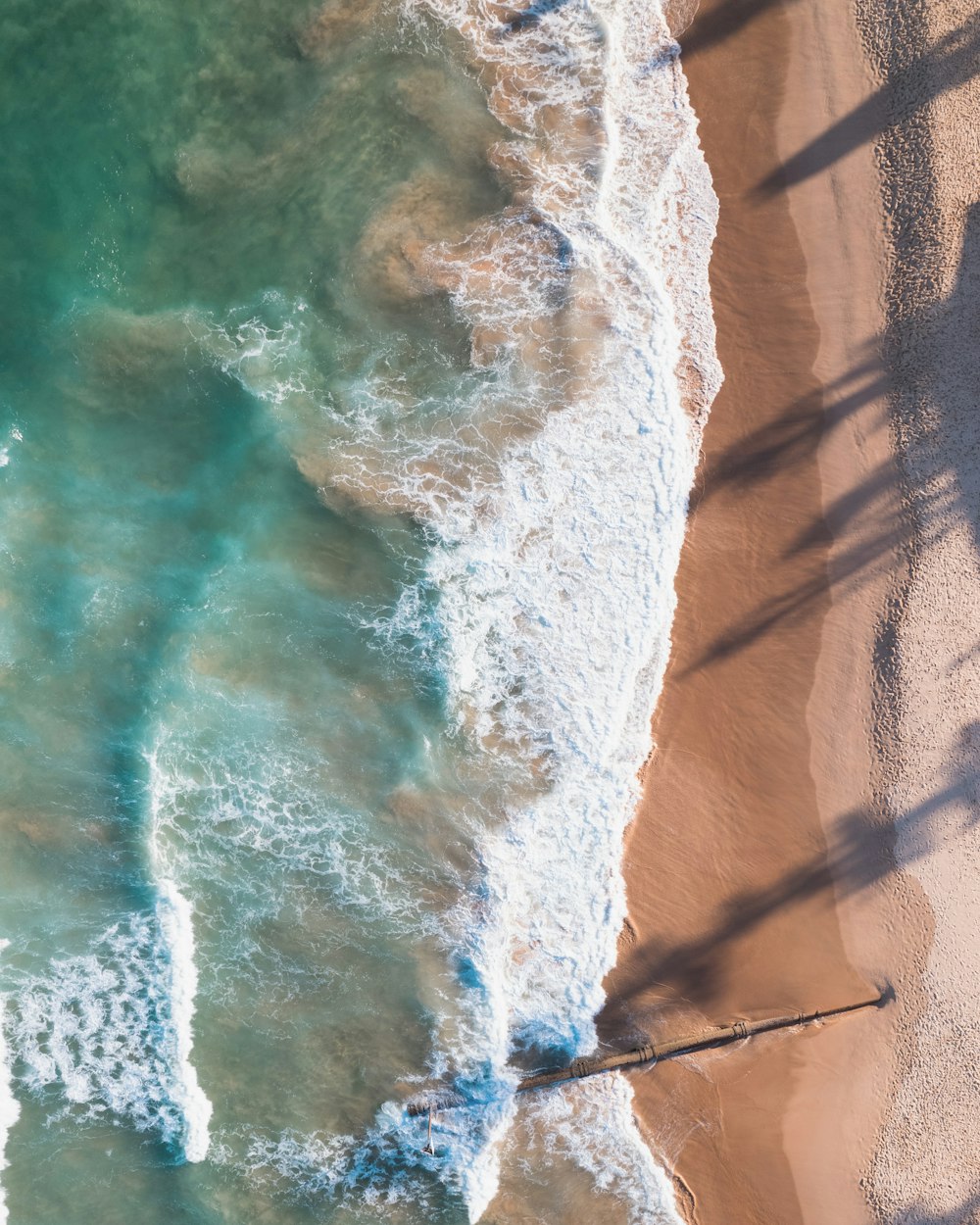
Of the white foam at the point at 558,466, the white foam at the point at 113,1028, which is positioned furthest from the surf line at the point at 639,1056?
the white foam at the point at 113,1028

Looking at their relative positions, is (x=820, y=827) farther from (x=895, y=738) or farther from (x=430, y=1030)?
(x=430, y=1030)

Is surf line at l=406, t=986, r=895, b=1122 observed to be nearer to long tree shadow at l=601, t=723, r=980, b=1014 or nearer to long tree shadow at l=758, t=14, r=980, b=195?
long tree shadow at l=601, t=723, r=980, b=1014

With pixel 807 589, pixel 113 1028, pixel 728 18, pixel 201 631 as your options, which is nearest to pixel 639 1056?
pixel 807 589

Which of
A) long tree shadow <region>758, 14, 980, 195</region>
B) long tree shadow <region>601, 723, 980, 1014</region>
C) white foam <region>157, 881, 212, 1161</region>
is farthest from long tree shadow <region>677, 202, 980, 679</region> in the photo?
white foam <region>157, 881, 212, 1161</region>

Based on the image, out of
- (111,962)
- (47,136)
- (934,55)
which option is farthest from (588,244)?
(111,962)

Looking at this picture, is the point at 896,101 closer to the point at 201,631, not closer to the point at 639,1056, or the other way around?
the point at 201,631
